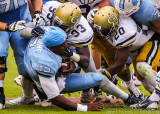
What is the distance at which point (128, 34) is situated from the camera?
596 cm

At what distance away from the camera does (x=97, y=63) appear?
746 cm

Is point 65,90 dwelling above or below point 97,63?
above

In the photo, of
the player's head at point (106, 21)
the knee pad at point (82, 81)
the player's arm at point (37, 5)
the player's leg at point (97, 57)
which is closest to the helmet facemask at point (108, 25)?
the player's head at point (106, 21)

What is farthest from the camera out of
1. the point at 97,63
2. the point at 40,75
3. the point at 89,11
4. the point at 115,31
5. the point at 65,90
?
the point at 97,63

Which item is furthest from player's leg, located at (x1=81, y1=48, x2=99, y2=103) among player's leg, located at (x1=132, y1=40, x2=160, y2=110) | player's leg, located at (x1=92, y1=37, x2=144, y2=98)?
player's leg, located at (x1=132, y1=40, x2=160, y2=110)

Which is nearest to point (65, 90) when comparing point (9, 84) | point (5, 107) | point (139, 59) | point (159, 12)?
point (5, 107)

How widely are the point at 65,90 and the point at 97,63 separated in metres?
1.93

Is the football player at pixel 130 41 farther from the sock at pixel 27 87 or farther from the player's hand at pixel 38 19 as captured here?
the sock at pixel 27 87

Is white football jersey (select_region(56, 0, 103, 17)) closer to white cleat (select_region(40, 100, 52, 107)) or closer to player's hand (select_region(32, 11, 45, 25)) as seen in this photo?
player's hand (select_region(32, 11, 45, 25))

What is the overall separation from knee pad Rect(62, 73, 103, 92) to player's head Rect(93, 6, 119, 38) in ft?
2.16

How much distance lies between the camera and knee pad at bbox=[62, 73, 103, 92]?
5.55 metres

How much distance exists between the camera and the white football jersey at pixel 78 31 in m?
5.79

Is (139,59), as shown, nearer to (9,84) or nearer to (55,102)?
(55,102)

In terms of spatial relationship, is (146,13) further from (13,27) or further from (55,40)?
(13,27)
